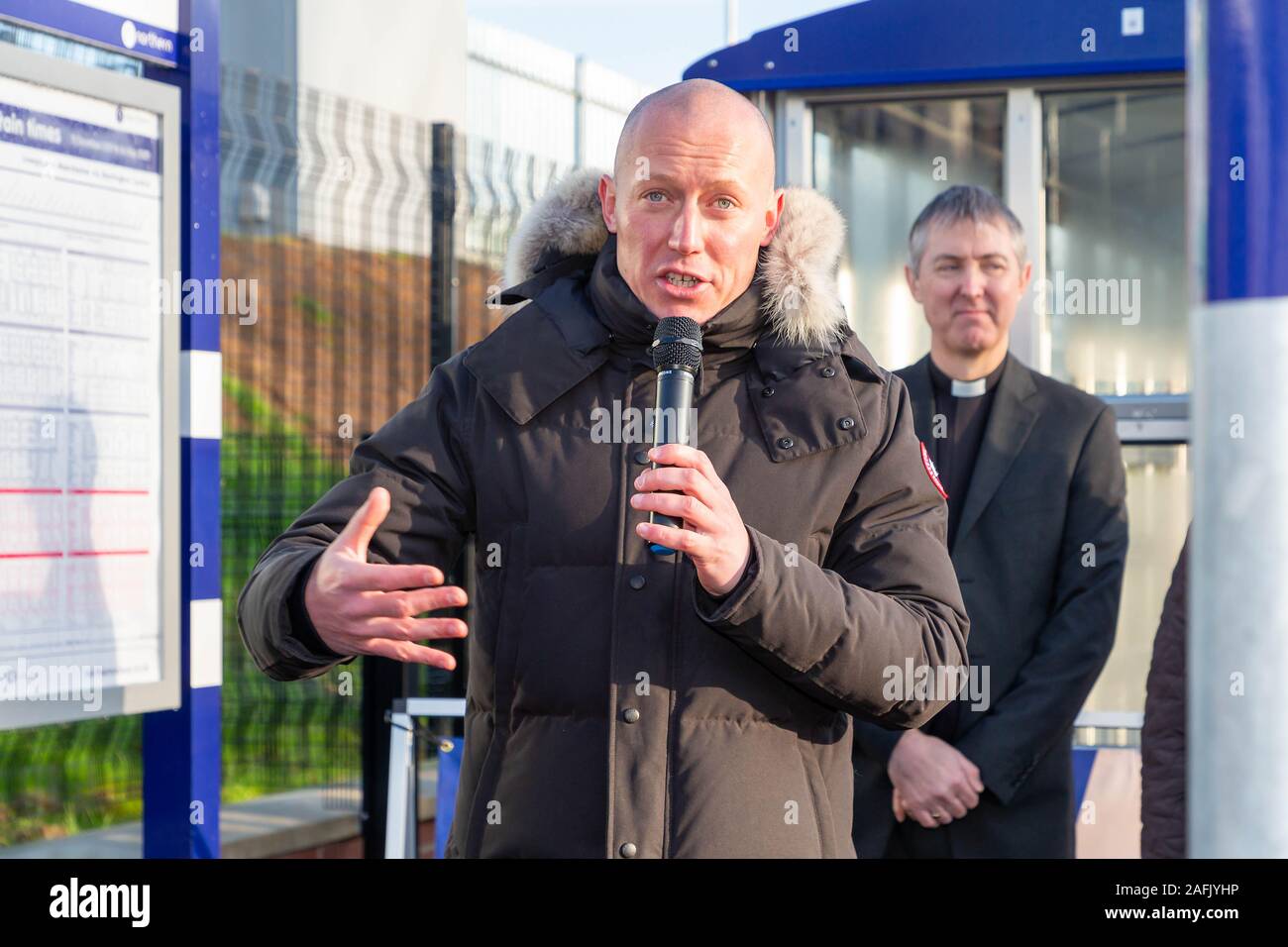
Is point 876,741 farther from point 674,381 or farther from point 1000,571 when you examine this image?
point 674,381

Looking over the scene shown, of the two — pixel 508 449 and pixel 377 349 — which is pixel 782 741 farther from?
pixel 377 349

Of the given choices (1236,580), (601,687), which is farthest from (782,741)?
(1236,580)

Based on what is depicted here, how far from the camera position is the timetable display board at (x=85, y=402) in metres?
3.44

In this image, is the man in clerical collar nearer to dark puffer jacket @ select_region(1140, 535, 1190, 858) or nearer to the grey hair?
the grey hair

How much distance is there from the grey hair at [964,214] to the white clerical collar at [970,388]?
1.11ft

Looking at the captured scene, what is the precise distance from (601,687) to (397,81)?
11.1 meters

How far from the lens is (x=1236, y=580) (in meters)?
1.50

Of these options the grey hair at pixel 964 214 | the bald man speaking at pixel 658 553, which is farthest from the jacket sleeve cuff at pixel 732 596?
the grey hair at pixel 964 214

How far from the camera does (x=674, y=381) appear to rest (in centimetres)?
237

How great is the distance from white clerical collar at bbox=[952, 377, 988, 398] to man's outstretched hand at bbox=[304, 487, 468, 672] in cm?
228

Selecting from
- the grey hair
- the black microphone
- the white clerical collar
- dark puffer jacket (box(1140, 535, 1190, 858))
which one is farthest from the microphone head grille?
the grey hair

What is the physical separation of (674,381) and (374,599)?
0.54 metres

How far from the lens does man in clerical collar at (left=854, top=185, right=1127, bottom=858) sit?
3.93 metres

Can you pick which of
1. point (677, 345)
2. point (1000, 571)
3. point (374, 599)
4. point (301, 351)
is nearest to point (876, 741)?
point (1000, 571)
